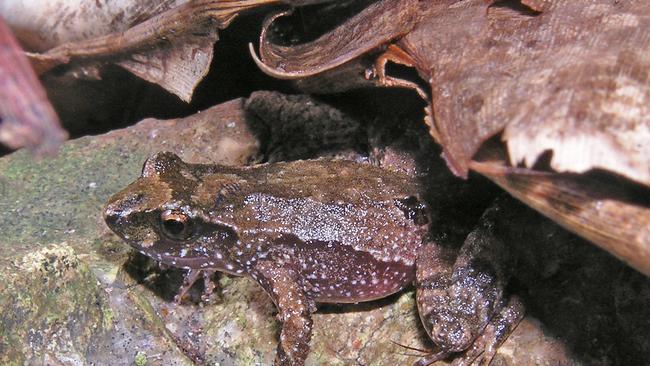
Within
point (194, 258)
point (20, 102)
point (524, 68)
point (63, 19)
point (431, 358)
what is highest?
point (20, 102)

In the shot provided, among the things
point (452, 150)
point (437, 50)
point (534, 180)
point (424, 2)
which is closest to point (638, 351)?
point (534, 180)

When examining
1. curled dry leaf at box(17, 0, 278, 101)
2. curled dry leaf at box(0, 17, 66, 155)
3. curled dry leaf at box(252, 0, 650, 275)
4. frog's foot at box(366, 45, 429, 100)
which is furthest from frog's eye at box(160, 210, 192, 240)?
curled dry leaf at box(0, 17, 66, 155)

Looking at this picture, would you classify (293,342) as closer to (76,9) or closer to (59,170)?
(59,170)

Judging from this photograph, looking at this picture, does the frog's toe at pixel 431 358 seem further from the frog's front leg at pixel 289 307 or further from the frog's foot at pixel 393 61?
the frog's foot at pixel 393 61

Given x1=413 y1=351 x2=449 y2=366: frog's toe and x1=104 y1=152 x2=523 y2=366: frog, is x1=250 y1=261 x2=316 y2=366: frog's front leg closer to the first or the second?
x1=104 y1=152 x2=523 y2=366: frog

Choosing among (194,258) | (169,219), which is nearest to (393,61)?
(169,219)

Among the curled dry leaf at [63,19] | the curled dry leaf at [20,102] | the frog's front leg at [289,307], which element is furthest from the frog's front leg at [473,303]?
the curled dry leaf at [63,19]

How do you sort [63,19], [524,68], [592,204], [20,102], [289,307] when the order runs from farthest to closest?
[63,19] → [289,307] → [524,68] → [592,204] → [20,102]

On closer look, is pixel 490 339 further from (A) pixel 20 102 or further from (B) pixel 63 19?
(B) pixel 63 19

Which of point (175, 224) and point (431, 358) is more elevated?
point (175, 224)
